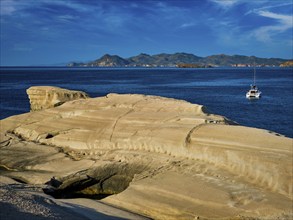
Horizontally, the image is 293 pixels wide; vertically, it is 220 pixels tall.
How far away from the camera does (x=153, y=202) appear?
14.9 metres

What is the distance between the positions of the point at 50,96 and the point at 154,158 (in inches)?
591

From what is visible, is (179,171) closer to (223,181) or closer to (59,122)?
(223,181)

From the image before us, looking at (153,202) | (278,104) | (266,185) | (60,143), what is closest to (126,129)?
(60,143)

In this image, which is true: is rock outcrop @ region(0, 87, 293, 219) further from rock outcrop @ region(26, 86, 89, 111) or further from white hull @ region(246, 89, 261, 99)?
white hull @ region(246, 89, 261, 99)

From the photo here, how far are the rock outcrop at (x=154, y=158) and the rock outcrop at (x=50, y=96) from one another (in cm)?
312

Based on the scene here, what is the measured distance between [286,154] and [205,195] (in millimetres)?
3393

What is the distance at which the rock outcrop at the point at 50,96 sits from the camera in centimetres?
2927

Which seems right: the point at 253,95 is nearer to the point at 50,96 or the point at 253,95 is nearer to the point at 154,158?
the point at 50,96

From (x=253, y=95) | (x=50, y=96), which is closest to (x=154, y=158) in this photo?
(x=50, y=96)

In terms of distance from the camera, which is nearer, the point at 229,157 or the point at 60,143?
the point at 229,157

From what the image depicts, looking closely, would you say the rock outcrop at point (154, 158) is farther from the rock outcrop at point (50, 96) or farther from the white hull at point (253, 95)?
the white hull at point (253, 95)

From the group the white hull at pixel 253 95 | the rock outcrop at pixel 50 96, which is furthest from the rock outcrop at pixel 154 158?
the white hull at pixel 253 95

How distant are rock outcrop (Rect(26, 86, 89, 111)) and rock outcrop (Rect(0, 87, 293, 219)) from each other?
3.12 meters

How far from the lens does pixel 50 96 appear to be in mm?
30484
